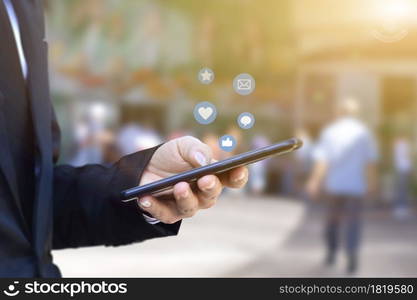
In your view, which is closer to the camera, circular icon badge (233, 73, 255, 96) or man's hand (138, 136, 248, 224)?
man's hand (138, 136, 248, 224)

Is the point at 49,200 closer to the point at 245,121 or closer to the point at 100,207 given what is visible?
the point at 100,207

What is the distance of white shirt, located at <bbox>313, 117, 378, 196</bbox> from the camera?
16.9 feet

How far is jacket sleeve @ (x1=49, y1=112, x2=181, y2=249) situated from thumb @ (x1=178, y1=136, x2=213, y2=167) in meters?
0.06

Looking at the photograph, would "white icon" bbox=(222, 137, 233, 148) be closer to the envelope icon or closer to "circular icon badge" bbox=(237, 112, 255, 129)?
"circular icon badge" bbox=(237, 112, 255, 129)

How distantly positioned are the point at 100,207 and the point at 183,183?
0.65 feet

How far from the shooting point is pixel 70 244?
4.03 feet

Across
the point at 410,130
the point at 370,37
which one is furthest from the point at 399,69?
the point at 370,37

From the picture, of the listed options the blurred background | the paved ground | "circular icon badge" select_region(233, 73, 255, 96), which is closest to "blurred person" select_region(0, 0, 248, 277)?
"circular icon badge" select_region(233, 73, 255, 96)

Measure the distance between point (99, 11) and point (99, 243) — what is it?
9275 mm

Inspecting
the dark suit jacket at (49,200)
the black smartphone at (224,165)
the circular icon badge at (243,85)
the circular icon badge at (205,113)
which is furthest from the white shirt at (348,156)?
the black smartphone at (224,165)

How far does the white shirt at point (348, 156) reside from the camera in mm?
5145

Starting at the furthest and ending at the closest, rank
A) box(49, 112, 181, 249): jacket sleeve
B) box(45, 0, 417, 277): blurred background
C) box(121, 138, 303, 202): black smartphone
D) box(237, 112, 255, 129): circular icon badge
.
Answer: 1. box(45, 0, 417, 277): blurred background
2. box(237, 112, 255, 129): circular icon badge
3. box(49, 112, 181, 249): jacket sleeve
4. box(121, 138, 303, 202): black smartphone

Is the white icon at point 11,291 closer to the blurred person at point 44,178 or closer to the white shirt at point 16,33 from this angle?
the blurred person at point 44,178

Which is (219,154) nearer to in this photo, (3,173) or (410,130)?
(3,173)
